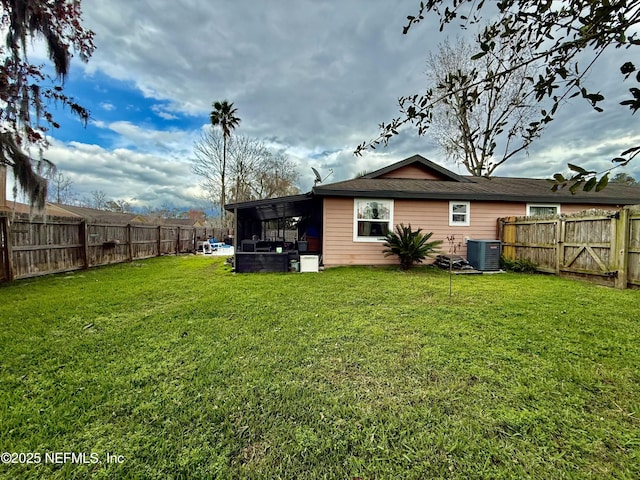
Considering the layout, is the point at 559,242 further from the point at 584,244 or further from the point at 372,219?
the point at 372,219

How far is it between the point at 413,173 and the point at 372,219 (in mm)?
3413

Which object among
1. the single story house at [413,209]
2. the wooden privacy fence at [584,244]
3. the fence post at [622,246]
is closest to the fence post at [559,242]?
the wooden privacy fence at [584,244]

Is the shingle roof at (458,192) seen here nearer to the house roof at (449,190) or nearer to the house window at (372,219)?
the house roof at (449,190)

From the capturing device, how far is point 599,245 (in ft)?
20.1

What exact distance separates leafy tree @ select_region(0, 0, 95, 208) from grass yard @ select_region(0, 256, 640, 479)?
2852mm

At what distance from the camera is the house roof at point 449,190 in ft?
27.2

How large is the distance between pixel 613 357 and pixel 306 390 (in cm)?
310

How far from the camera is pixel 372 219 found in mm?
8641

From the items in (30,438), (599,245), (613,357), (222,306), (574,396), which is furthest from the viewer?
(599,245)

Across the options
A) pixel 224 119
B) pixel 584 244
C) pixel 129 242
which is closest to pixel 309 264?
pixel 584 244

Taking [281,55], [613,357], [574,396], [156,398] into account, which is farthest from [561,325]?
[281,55]

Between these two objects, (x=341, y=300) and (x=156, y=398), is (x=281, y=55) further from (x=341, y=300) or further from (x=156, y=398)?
(x=156, y=398)

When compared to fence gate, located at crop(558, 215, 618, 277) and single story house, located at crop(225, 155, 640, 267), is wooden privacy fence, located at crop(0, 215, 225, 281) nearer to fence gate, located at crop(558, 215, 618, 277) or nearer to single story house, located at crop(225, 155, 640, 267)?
single story house, located at crop(225, 155, 640, 267)

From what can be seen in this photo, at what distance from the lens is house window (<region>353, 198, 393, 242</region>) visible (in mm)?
8547
